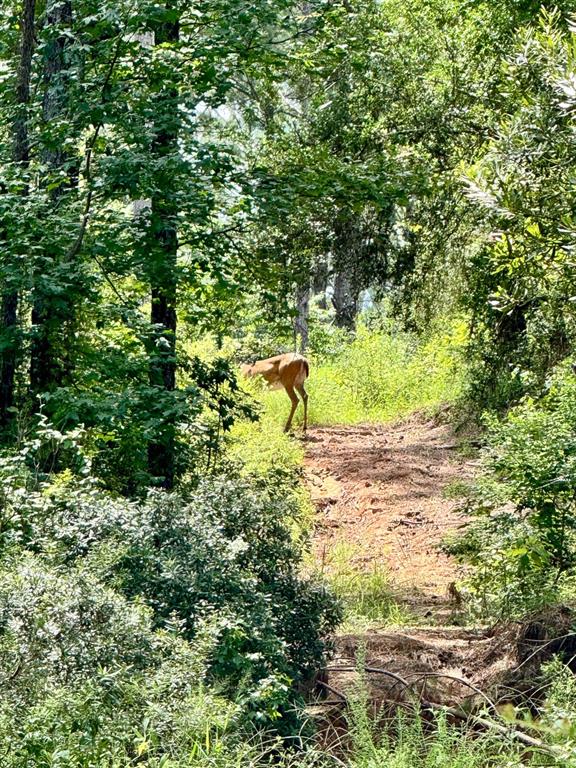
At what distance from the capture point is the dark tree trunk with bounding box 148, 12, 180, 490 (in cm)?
851

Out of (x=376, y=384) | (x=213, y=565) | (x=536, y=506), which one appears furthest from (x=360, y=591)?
(x=376, y=384)

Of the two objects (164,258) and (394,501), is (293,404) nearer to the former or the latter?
(394,501)

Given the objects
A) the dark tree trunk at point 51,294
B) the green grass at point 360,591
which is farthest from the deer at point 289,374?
the dark tree trunk at point 51,294

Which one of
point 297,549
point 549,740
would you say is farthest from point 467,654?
point 549,740

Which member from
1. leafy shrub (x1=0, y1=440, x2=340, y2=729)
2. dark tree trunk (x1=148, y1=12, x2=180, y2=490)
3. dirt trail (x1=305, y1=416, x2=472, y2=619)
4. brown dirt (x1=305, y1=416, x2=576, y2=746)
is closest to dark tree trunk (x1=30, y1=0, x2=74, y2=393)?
dark tree trunk (x1=148, y1=12, x2=180, y2=490)

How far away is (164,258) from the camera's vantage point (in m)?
8.88

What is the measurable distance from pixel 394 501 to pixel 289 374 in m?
5.75

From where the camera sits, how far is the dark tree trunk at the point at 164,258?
27.9 feet

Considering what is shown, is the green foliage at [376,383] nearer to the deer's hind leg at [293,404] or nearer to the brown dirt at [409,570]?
the deer's hind leg at [293,404]

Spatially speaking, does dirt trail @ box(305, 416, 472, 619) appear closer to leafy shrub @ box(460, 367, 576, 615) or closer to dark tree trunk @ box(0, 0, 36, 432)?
leafy shrub @ box(460, 367, 576, 615)

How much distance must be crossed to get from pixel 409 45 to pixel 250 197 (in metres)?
3.76

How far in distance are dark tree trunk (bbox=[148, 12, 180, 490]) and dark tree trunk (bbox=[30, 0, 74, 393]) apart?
74cm

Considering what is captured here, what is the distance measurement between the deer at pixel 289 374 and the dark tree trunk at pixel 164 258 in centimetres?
851

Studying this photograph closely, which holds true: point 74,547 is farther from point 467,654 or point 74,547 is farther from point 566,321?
point 566,321
